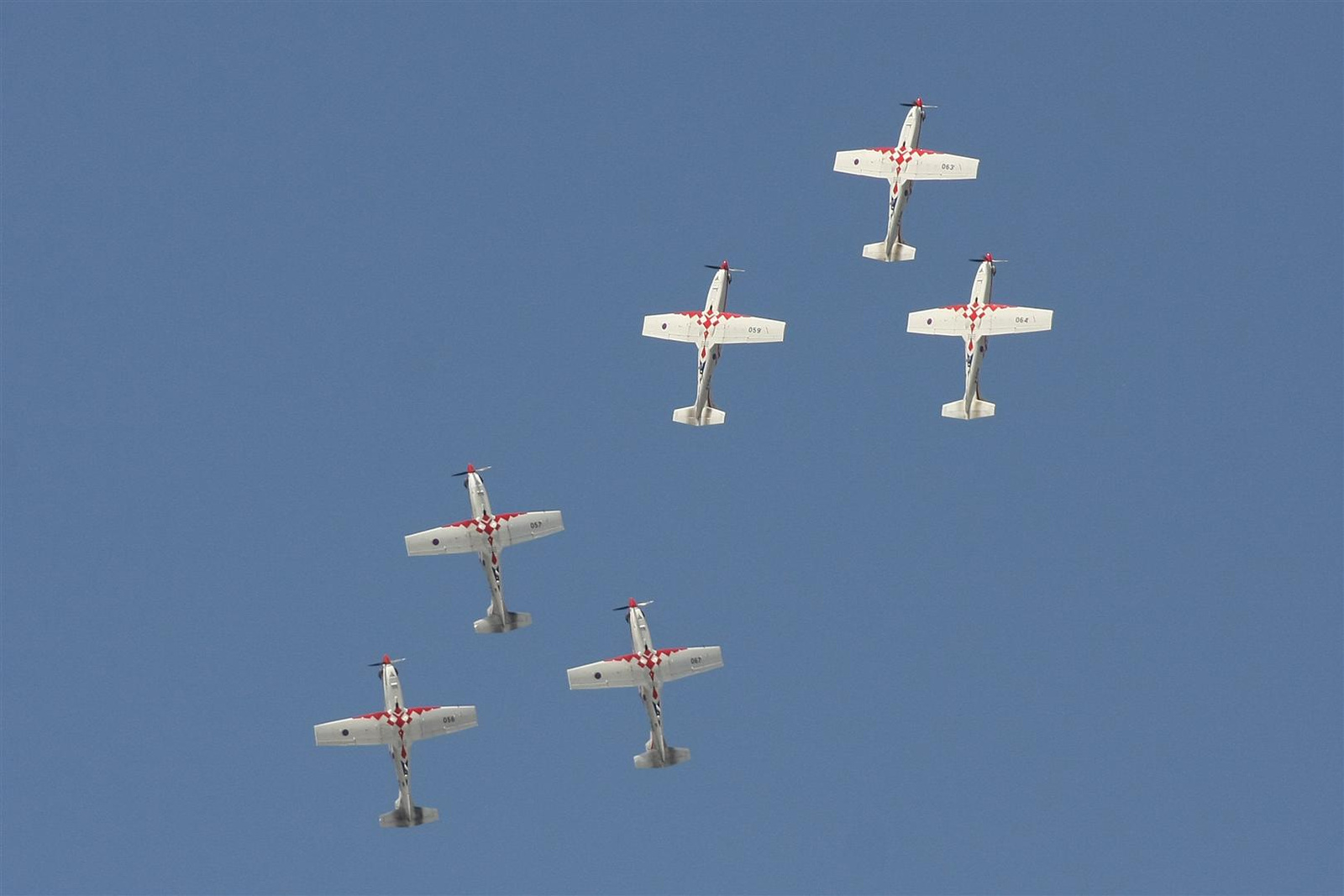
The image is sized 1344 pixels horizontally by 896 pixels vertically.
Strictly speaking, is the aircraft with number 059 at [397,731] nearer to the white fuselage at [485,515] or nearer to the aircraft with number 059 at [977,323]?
the white fuselage at [485,515]

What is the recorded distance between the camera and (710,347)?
106562 mm

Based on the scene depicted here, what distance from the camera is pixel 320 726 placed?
103250 millimetres

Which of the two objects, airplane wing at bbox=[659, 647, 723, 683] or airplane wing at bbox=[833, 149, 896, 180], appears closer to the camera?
airplane wing at bbox=[659, 647, 723, 683]

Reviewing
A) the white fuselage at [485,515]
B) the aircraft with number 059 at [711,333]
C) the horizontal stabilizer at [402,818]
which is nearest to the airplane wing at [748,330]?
the aircraft with number 059 at [711,333]

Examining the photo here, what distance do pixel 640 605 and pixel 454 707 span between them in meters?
6.23

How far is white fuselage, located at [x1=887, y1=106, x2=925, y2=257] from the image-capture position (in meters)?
108

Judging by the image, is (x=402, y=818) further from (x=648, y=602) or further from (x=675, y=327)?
(x=675, y=327)

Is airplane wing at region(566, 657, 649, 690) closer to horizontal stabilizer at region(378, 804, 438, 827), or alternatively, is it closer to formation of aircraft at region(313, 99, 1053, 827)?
formation of aircraft at region(313, 99, 1053, 827)

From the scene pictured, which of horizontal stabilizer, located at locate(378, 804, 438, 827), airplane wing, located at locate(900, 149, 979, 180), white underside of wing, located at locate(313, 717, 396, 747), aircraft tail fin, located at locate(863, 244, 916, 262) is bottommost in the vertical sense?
Answer: horizontal stabilizer, located at locate(378, 804, 438, 827)

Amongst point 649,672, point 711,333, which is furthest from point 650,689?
point 711,333

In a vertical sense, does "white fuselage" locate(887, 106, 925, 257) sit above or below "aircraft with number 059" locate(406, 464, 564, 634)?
above

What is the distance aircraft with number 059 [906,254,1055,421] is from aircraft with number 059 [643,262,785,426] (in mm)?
4659

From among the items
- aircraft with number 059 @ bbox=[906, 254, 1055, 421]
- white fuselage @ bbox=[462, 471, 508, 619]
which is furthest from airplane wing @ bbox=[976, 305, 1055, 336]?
white fuselage @ bbox=[462, 471, 508, 619]

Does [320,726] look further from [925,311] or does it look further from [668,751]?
[925,311]
